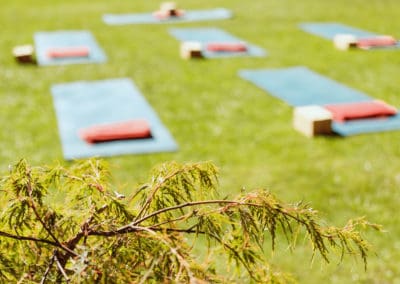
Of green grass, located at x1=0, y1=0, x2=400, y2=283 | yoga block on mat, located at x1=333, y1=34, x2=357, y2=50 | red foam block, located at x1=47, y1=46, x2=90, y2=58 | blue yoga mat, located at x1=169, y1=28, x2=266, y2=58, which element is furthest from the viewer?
yoga block on mat, located at x1=333, y1=34, x2=357, y2=50

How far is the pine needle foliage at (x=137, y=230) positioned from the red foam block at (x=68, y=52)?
34.2ft

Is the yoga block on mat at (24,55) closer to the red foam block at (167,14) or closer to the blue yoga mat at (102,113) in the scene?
the blue yoga mat at (102,113)

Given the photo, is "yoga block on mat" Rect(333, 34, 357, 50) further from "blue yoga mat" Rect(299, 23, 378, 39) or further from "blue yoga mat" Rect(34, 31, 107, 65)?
"blue yoga mat" Rect(34, 31, 107, 65)

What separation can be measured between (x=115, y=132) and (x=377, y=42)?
305 inches

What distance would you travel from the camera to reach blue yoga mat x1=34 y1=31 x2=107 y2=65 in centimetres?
1161

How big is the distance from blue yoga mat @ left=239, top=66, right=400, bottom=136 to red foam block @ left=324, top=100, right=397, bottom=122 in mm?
86

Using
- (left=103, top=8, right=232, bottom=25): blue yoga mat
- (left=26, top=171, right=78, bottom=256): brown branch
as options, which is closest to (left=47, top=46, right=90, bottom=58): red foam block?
(left=103, top=8, right=232, bottom=25): blue yoga mat

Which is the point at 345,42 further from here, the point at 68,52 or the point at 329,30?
the point at 68,52

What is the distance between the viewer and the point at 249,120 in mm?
8547

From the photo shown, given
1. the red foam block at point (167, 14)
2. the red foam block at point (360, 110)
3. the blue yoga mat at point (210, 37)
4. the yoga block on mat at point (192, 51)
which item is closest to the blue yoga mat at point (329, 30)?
the blue yoga mat at point (210, 37)

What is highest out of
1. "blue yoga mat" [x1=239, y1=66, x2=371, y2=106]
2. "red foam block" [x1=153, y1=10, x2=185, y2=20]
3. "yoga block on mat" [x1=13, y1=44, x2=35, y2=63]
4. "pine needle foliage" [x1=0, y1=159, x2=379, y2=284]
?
"pine needle foliage" [x1=0, y1=159, x2=379, y2=284]

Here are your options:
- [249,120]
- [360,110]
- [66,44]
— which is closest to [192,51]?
[66,44]

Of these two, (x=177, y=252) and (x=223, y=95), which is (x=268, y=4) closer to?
(x=223, y=95)

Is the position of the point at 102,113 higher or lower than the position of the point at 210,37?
higher
